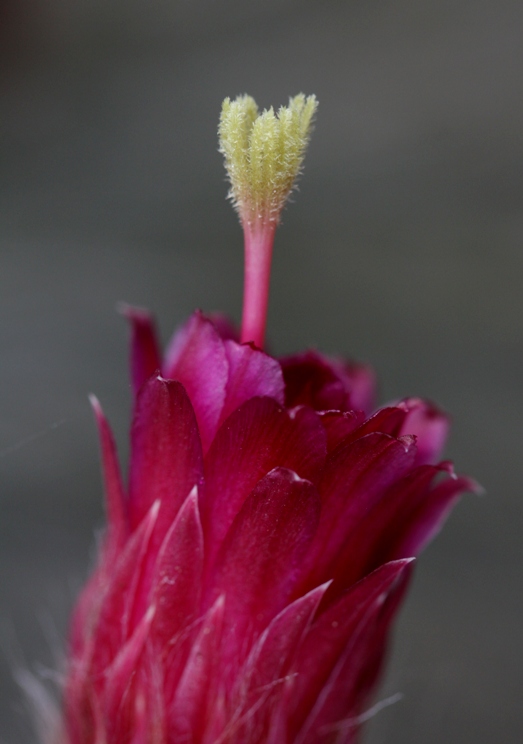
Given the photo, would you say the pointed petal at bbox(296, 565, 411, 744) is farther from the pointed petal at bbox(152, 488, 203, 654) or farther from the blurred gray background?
the blurred gray background

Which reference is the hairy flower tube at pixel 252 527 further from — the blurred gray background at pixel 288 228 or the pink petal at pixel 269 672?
the blurred gray background at pixel 288 228

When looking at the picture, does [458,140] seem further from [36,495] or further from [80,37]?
[36,495]

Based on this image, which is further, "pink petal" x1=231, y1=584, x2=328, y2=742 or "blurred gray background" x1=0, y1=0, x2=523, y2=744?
"blurred gray background" x1=0, y1=0, x2=523, y2=744

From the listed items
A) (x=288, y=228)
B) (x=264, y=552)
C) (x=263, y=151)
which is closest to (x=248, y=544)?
(x=264, y=552)

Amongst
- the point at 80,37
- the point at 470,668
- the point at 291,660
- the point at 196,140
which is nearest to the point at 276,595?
the point at 291,660

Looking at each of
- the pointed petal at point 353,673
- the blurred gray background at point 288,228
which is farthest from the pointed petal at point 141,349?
the blurred gray background at point 288,228

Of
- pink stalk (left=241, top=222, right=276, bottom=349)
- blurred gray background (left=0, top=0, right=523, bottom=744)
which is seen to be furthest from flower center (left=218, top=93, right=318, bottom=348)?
blurred gray background (left=0, top=0, right=523, bottom=744)
